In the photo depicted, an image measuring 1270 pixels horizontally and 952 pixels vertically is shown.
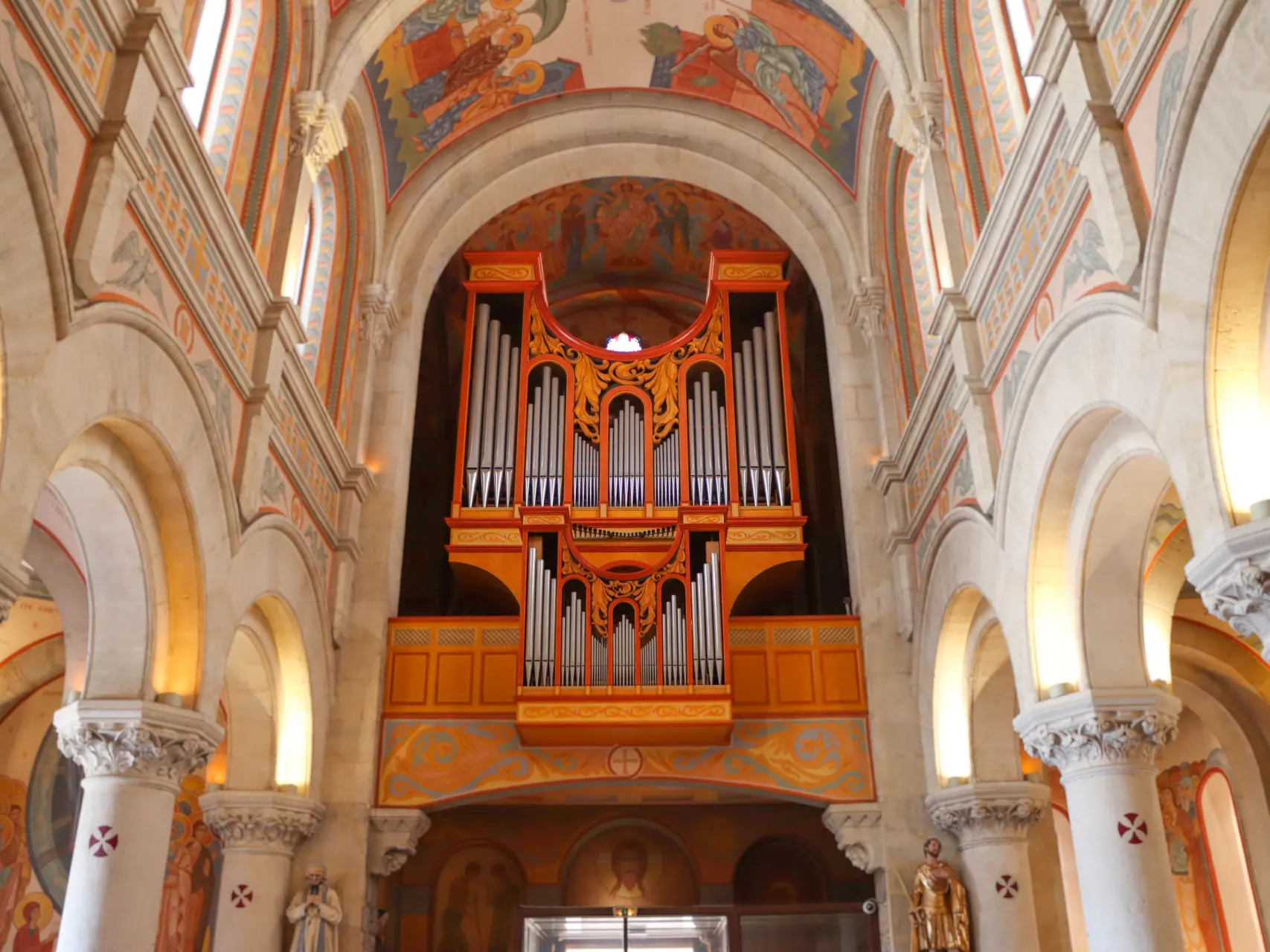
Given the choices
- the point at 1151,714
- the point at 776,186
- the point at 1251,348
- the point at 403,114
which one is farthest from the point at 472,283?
the point at 1251,348

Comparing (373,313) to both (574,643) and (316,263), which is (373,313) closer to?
(316,263)

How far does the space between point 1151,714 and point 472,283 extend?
10.2 meters

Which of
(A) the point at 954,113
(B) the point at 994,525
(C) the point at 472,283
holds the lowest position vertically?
(B) the point at 994,525

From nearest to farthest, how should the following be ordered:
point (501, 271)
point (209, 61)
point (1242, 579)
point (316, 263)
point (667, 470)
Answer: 1. point (1242, 579)
2. point (209, 61)
3. point (316, 263)
4. point (667, 470)
5. point (501, 271)

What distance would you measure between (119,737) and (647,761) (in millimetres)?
5539

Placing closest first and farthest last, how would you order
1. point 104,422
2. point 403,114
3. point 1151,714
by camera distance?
point 104,422 < point 1151,714 < point 403,114

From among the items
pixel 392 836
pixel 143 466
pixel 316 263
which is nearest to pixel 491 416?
pixel 316 263

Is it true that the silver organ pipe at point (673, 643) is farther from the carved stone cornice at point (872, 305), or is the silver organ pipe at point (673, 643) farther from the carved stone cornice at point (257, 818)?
the carved stone cornice at point (872, 305)

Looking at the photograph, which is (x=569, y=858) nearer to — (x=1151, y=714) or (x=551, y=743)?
(x=551, y=743)

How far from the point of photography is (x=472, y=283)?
15.5 metres

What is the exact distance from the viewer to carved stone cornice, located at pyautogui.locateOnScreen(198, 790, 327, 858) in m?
10.7

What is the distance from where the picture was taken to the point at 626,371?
1516 cm

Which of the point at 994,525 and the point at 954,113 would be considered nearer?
the point at 994,525

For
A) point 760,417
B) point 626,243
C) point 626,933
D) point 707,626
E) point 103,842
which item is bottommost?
point 626,933
